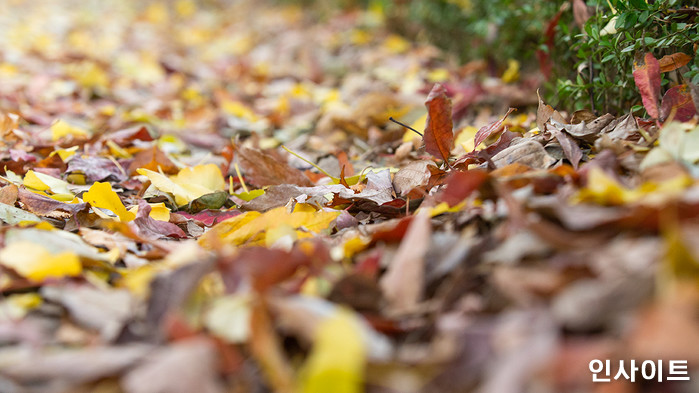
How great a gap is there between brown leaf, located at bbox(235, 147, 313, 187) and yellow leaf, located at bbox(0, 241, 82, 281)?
1.97 ft

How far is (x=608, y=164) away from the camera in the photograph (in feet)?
2.97

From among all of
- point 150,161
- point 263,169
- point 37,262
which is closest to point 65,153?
point 150,161

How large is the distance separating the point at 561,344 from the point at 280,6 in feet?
13.8

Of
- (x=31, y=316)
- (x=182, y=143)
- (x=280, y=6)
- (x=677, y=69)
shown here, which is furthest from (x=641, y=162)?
(x=280, y=6)

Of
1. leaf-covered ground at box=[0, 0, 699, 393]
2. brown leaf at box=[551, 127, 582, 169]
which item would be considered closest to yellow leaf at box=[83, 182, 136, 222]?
leaf-covered ground at box=[0, 0, 699, 393]

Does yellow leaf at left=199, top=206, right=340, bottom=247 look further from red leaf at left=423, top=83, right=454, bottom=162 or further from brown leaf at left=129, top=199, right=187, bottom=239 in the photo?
red leaf at left=423, top=83, right=454, bottom=162

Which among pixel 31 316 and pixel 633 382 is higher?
pixel 31 316

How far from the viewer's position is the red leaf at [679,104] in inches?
40.2

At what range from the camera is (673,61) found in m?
1.09

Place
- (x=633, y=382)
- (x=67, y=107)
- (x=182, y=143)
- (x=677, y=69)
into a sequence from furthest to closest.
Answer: (x=67, y=107) < (x=182, y=143) < (x=677, y=69) < (x=633, y=382)

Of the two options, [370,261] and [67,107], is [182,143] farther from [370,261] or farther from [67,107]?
[370,261]

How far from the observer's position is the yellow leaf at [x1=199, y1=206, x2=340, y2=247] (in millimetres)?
979

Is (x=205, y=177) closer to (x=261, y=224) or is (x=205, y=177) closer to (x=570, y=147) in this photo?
(x=261, y=224)

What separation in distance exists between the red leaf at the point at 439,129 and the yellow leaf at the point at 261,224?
29cm
